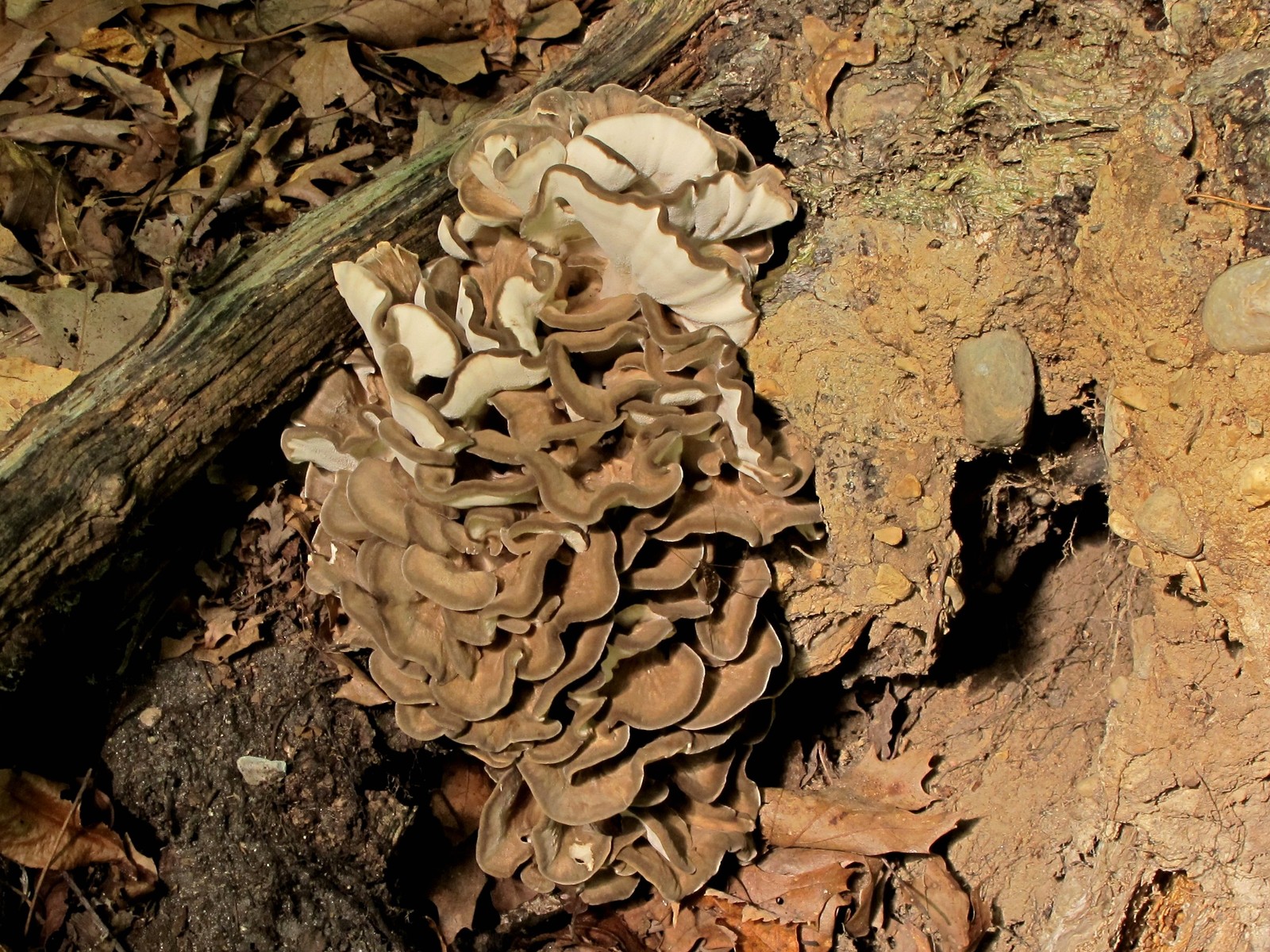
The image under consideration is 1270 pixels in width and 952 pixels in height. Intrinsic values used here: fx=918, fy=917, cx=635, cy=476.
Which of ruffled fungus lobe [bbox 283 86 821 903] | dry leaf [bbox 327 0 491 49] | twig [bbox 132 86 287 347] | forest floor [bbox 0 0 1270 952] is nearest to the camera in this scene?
ruffled fungus lobe [bbox 283 86 821 903]

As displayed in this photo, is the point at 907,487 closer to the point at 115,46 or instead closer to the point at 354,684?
the point at 354,684

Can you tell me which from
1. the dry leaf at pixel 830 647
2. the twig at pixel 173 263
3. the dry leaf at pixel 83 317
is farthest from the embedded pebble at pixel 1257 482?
the dry leaf at pixel 83 317

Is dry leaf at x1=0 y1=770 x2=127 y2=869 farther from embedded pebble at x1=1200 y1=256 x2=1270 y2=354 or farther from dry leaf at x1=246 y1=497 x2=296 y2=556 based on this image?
embedded pebble at x1=1200 y1=256 x2=1270 y2=354

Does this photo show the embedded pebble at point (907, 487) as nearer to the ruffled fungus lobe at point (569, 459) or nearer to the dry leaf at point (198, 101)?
the ruffled fungus lobe at point (569, 459)

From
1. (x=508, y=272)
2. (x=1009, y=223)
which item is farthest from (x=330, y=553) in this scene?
(x=1009, y=223)

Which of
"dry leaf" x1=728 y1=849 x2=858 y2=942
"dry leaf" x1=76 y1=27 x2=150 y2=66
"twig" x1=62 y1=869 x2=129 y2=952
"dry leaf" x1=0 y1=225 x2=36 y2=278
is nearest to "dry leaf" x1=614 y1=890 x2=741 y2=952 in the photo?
"dry leaf" x1=728 y1=849 x2=858 y2=942

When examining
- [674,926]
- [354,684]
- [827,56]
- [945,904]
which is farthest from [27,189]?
[945,904]
